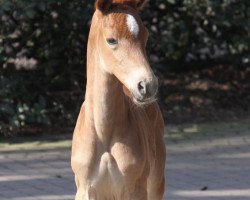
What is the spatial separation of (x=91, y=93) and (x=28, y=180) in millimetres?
3740

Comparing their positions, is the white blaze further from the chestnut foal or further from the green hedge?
the green hedge

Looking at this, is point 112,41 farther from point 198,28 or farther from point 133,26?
point 198,28

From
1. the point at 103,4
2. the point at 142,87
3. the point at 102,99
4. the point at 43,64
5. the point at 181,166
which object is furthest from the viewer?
the point at 43,64

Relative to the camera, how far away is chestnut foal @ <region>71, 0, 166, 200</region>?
5266 mm

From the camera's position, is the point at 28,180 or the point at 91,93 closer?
the point at 91,93

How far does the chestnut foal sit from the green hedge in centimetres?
463

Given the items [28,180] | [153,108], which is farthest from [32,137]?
[153,108]

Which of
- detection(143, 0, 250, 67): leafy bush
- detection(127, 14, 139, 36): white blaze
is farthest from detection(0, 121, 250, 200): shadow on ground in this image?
detection(127, 14, 139, 36): white blaze

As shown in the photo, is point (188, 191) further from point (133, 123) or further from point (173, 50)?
point (173, 50)

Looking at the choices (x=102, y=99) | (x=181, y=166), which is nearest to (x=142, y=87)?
(x=102, y=99)

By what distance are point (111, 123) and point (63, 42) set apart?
20.4 ft

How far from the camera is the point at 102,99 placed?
555cm

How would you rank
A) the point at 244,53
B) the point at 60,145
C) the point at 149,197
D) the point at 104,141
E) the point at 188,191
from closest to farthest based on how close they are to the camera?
the point at 104,141, the point at 149,197, the point at 188,191, the point at 60,145, the point at 244,53

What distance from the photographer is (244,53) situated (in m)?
12.7
